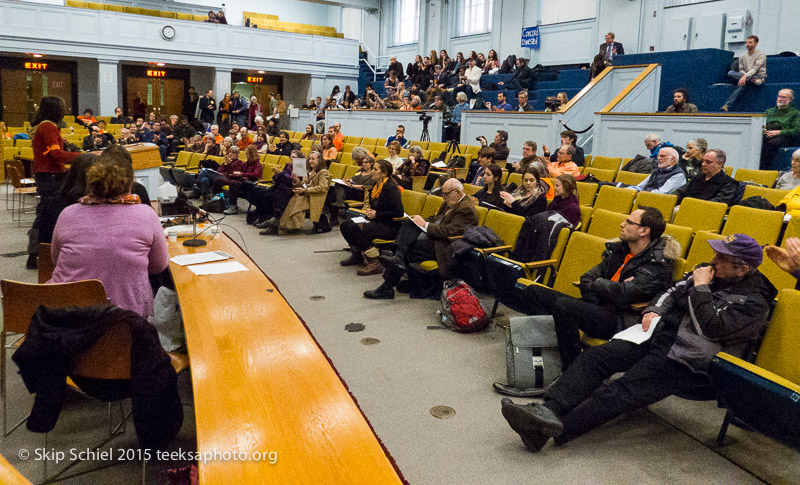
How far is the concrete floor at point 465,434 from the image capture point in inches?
102

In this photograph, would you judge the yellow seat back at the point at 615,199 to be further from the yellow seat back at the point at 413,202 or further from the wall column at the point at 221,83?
the wall column at the point at 221,83

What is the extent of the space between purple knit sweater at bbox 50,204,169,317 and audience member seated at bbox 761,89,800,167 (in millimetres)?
7371

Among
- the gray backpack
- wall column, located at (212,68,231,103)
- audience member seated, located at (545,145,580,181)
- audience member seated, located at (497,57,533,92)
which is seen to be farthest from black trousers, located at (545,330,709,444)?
wall column, located at (212,68,231,103)

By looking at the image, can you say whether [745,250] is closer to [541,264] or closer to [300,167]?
[541,264]

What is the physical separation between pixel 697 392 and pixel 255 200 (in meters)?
6.59

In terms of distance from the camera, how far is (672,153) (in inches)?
240

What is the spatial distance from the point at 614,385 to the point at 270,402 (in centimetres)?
171

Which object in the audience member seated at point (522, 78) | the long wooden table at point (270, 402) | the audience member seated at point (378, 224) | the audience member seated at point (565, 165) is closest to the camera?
the long wooden table at point (270, 402)

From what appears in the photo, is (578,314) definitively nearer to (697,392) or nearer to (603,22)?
(697,392)

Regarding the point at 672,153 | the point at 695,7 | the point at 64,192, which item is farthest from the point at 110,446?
the point at 695,7

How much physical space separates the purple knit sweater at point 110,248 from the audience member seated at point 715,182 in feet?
15.8

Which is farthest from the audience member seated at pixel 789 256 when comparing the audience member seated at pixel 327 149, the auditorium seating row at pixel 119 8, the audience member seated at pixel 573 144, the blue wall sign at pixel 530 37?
the auditorium seating row at pixel 119 8

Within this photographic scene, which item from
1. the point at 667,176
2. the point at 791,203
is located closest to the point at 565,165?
the point at 667,176

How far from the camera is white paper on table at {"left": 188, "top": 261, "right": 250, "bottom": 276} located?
325 cm
